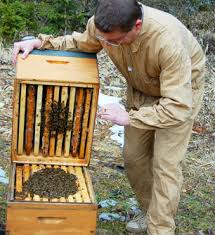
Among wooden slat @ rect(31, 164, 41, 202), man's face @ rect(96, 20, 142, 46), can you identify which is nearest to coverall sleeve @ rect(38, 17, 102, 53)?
man's face @ rect(96, 20, 142, 46)

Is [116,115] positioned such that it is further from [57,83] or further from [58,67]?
[58,67]

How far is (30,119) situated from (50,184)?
0.49 m

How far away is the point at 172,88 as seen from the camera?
3.70 metres

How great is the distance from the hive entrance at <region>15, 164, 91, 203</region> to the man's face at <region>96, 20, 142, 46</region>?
1.05m

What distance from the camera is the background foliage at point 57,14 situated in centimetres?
872

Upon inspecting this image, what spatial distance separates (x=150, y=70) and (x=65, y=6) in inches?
217

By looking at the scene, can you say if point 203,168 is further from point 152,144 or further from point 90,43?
point 90,43

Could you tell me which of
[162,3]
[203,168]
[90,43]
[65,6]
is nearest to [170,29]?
[90,43]

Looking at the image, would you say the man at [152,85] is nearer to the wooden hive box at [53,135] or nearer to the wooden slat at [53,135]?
the wooden hive box at [53,135]

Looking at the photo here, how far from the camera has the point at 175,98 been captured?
145 inches

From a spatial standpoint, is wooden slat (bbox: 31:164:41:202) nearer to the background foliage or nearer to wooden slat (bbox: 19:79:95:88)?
wooden slat (bbox: 19:79:95:88)

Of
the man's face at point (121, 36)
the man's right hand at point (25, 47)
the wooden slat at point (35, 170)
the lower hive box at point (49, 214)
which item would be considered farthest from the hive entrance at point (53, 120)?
the man's face at point (121, 36)

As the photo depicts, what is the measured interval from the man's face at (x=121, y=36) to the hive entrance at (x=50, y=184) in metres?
1.05

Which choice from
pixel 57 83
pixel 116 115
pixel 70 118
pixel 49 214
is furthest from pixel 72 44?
pixel 49 214
